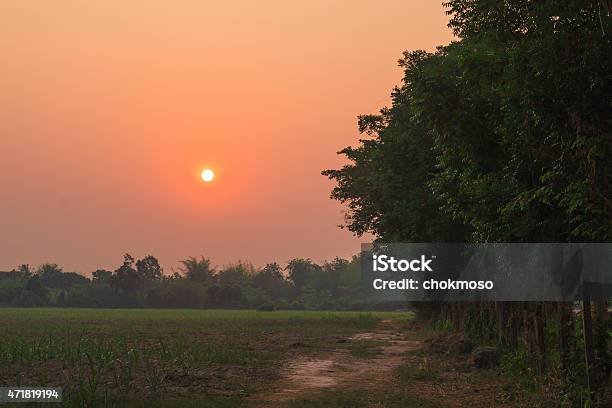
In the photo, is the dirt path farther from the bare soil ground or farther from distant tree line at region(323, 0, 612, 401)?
distant tree line at region(323, 0, 612, 401)

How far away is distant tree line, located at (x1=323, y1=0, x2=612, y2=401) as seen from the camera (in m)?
11.3

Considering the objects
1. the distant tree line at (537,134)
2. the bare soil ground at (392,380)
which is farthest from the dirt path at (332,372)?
the distant tree line at (537,134)

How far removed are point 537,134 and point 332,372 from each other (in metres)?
13.5

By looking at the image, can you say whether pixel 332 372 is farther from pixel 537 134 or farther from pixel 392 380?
pixel 537 134

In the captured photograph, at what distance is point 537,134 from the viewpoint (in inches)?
508

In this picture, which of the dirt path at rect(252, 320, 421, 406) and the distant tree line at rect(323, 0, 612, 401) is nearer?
the distant tree line at rect(323, 0, 612, 401)

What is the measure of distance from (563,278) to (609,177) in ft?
13.6

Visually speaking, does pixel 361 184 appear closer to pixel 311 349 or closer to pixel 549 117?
pixel 311 349

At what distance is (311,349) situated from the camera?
3412 centimetres

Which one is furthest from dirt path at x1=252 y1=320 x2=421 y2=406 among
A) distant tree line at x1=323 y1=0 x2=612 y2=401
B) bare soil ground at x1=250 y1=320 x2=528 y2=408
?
distant tree line at x1=323 y1=0 x2=612 y2=401

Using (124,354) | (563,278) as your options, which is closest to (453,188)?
(563,278)

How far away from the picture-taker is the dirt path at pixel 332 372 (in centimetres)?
1896

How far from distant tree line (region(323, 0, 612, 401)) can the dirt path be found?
5.26 m

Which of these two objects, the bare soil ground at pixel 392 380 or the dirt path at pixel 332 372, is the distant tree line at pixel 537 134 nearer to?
the bare soil ground at pixel 392 380
